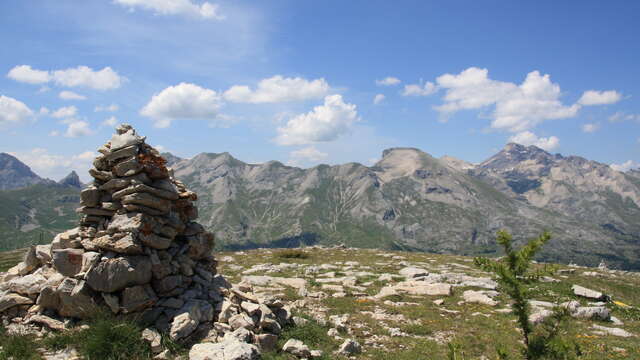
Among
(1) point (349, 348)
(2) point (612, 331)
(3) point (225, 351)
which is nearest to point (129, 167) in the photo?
(3) point (225, 351)

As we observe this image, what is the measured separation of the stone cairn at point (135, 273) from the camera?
16.4 metres

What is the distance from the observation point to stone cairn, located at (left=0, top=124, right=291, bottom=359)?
16438 millimetres

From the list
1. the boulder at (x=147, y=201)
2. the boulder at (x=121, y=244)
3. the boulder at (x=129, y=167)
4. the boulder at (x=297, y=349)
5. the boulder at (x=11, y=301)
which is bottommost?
the boulder at (x=297, y=349)

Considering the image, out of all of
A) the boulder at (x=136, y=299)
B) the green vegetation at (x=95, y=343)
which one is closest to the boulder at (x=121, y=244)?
the boulder at (x=136, y=299)

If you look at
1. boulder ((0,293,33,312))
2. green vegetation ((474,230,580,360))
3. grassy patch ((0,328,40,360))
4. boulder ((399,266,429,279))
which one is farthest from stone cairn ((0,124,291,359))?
boulder ((399,266,429,279))

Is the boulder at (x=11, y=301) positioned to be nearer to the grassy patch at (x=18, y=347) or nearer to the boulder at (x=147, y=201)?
the grassy patch at (x=18, y=347)

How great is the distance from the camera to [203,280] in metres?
19.9

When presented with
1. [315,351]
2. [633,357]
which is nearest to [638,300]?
[633,357]

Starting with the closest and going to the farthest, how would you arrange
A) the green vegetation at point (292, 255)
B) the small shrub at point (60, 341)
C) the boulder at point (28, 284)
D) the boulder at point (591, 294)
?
1. the small shrub at point (60, 341)
2. the boulder at point (28, 284)
3. the boulder at point (591, 294)
4. the green vegetation at point (292, 255)

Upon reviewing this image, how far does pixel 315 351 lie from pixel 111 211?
12.0m

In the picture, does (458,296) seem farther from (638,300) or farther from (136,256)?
(136,256)

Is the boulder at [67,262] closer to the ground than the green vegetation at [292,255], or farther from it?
farther from it

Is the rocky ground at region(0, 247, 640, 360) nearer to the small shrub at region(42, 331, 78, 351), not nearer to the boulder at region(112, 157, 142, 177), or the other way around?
the small shrub at region(42, 331, 78, 351)

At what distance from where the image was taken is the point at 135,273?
16922 millimetres
